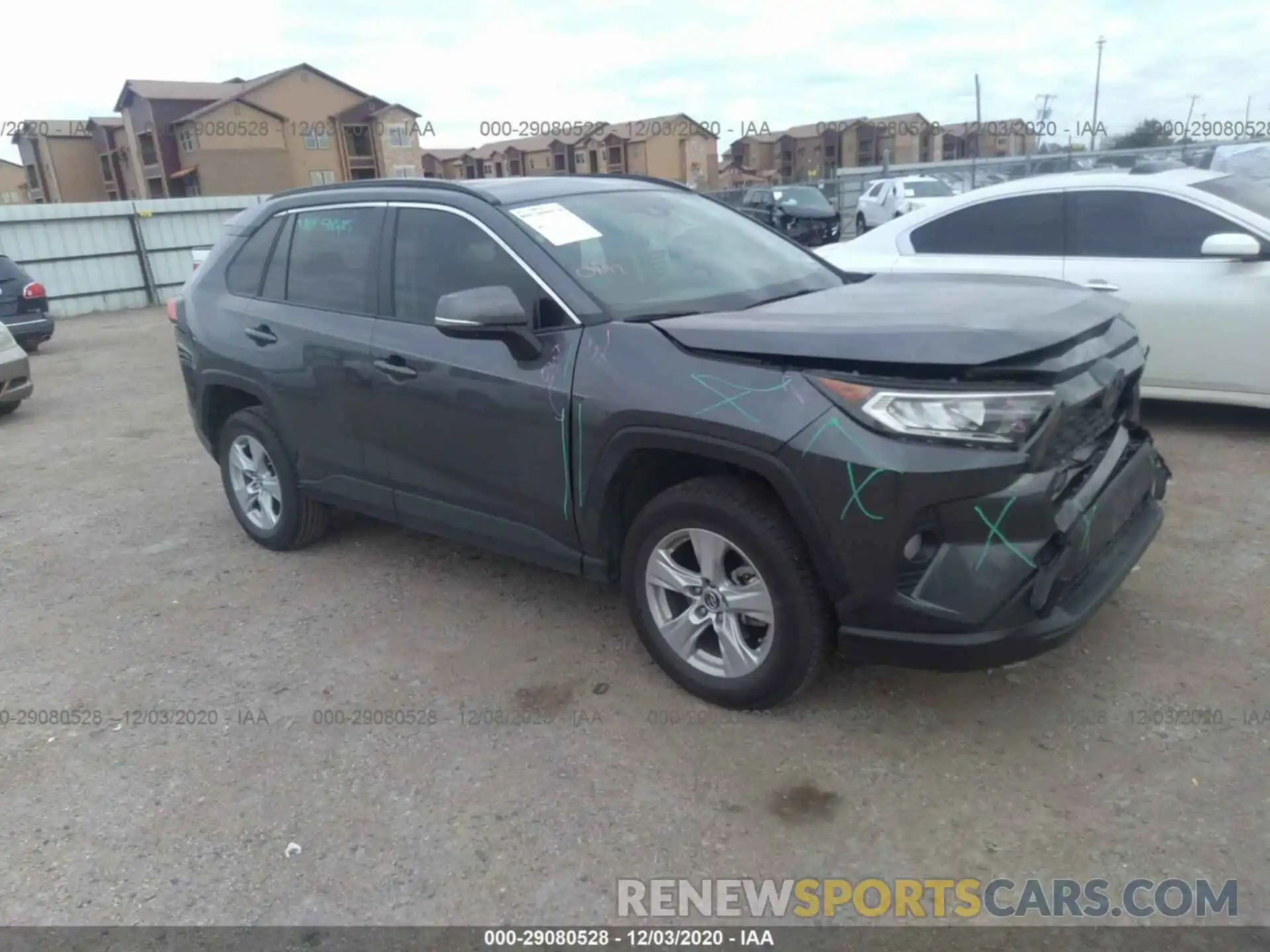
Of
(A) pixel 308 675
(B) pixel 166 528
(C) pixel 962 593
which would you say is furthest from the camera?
(B) pixel 166 528

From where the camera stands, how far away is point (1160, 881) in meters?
2.48

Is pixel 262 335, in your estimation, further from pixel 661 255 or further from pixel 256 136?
pixel 256 136

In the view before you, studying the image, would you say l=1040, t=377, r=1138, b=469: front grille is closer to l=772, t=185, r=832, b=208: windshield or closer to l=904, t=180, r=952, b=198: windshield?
l=772, t=185, r=832, b=208: windshield

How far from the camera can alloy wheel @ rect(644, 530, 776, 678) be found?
10.4 feet

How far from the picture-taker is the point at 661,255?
3869 mm

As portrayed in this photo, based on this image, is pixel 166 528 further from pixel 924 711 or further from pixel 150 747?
pixel 924 711

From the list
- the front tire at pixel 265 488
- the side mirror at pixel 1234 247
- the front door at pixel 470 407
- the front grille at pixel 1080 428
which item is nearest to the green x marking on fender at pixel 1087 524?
the front grille at pixel 1080 428

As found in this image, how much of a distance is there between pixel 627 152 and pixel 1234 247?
3772cm

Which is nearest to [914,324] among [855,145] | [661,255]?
[661,255]

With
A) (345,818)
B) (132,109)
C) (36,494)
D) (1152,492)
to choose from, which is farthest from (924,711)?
(132,109)

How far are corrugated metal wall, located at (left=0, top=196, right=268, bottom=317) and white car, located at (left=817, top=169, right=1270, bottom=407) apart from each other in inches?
637

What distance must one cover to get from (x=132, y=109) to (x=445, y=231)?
50810 millimetres

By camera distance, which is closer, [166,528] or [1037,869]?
[1037,869]

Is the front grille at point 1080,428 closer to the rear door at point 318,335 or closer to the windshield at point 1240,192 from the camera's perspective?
the rear door at point 318,335
